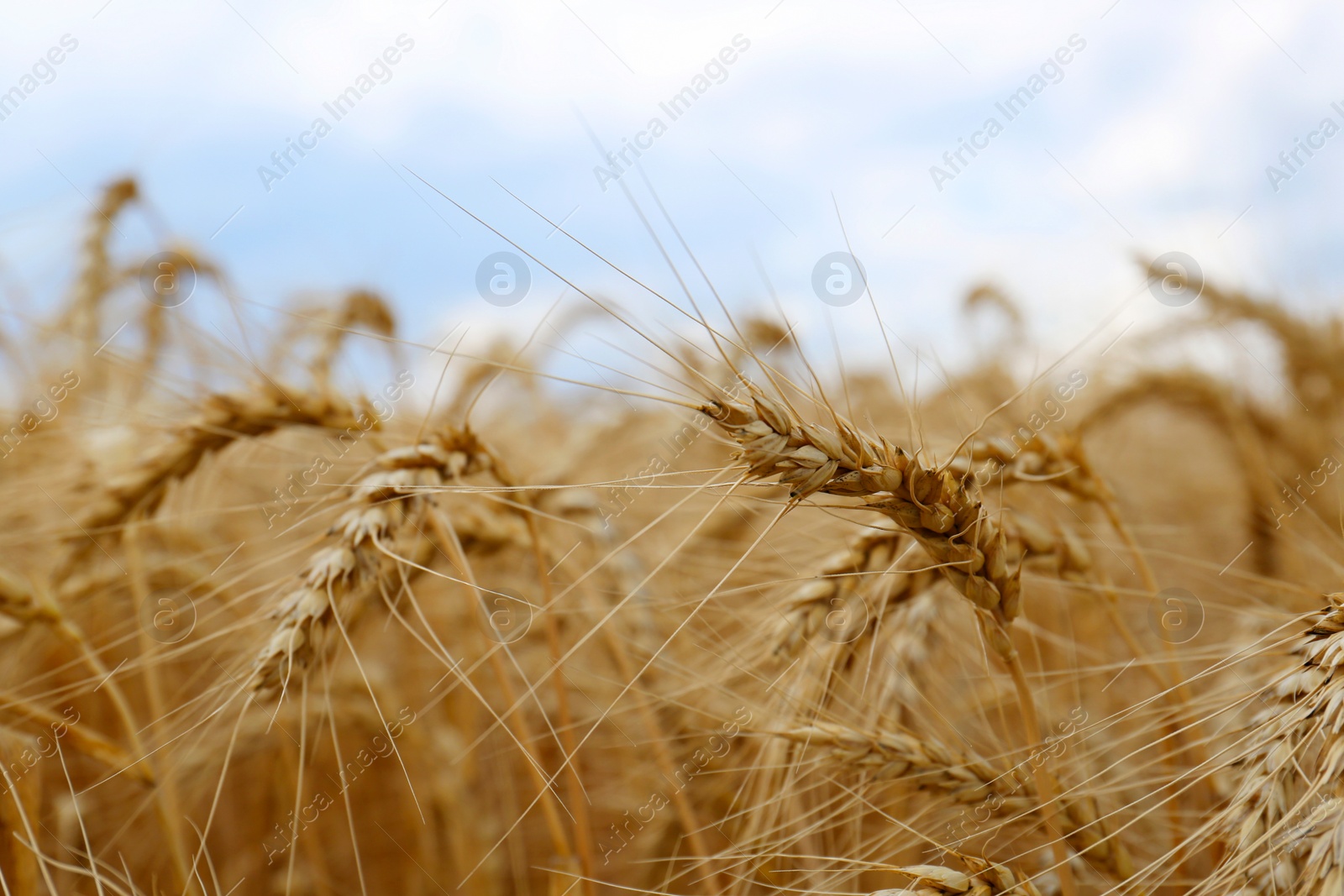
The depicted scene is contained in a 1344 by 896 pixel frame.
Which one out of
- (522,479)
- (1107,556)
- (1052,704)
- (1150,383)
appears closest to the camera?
(522,479)

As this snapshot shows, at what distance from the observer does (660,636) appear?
1578mm

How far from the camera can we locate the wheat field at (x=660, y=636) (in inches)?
33.3

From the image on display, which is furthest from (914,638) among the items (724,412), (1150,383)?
(1150,383)

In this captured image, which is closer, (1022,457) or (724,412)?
(724,412)

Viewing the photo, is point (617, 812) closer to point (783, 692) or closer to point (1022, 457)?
point (783, 692)

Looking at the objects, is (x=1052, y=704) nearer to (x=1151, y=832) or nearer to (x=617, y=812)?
(x=1151, y=832)

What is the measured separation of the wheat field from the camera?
0.85 meters

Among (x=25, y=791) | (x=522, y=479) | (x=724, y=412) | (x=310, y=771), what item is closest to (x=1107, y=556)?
(x=522, y=479)

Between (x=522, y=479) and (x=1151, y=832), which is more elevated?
(x=522, y=479)

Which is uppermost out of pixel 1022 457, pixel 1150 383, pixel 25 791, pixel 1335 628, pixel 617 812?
pixel 1150 383

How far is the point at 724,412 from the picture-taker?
27.3 inches

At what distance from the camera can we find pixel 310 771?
187 cm

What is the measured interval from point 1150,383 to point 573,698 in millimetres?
2010

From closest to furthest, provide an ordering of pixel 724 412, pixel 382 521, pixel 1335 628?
pixel 724 412 < pixel 1335 628 < pixel 382 521
